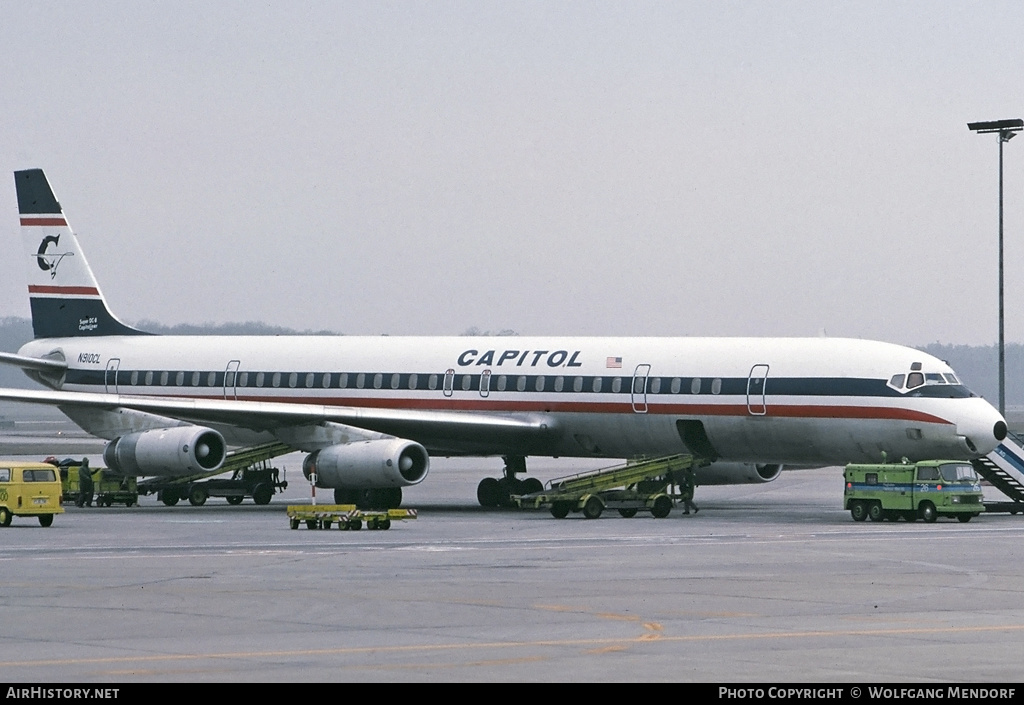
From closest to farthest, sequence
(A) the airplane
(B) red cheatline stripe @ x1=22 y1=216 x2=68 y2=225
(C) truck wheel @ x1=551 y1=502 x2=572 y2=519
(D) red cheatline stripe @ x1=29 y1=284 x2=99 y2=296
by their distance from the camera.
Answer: (A) the airplane < (C) truck wheel @ x1=551 y1=502 x2=572 y2=519 < (D) red cheatline stripe @ x1=29 y1=284 x2=99 y2=296 < (B) red cheatline stripe @ x1=22 y1=216 x2=68 y2=225

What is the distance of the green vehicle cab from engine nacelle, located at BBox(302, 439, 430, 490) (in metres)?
11.0

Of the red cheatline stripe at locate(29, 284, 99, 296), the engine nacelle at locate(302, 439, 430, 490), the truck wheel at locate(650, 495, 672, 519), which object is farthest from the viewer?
the red cheatline stripe at locate(29, 284, 99, 296)

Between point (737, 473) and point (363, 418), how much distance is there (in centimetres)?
1106

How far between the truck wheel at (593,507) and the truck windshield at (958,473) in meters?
8.34

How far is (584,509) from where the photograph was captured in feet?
149

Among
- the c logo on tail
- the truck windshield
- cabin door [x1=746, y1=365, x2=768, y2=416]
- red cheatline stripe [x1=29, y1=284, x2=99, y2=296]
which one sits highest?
the c logo on tail

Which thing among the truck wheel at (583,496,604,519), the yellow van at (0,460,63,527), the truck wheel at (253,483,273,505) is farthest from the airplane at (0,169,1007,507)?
the yellow van at (0,460,63,527)

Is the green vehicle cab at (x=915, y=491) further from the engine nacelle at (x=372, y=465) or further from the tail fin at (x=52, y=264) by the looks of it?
the tail fin at (x=52, y=264)

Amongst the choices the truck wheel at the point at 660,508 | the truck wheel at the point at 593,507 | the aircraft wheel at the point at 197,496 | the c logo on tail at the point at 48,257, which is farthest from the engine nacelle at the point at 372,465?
the c logo on tail at the point at 48,257

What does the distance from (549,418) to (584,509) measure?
475 centimetres

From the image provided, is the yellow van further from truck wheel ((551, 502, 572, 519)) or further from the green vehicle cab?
the green vehicle cab

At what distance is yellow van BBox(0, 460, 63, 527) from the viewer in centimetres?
4128
